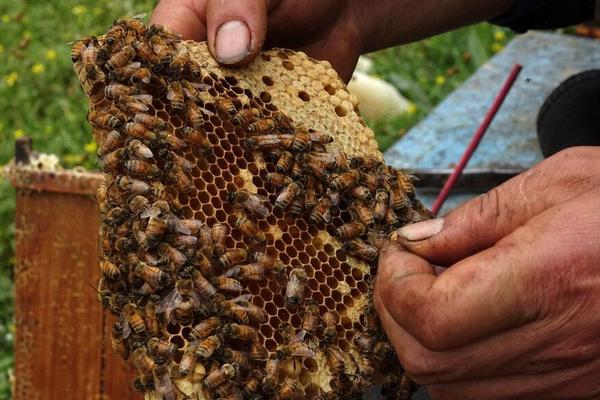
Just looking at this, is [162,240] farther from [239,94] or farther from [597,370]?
[597,370]

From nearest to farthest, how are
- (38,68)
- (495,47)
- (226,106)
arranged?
(226,106)
(38,68)
(495,47)

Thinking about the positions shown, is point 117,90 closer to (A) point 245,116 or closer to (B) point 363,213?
(A) point 245,116

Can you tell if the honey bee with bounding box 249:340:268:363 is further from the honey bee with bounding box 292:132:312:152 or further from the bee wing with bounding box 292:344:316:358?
the honey bee with bounding box 292:132:312:152

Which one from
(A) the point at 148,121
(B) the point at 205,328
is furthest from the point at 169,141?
(B) the point at 205,328

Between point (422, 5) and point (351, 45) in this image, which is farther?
point (422, 5)

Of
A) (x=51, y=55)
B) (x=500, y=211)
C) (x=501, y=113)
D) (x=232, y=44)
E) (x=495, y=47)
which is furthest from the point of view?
(x=495, y=47)

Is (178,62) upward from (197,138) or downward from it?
upward

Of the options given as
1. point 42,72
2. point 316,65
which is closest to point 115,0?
point 42,72
